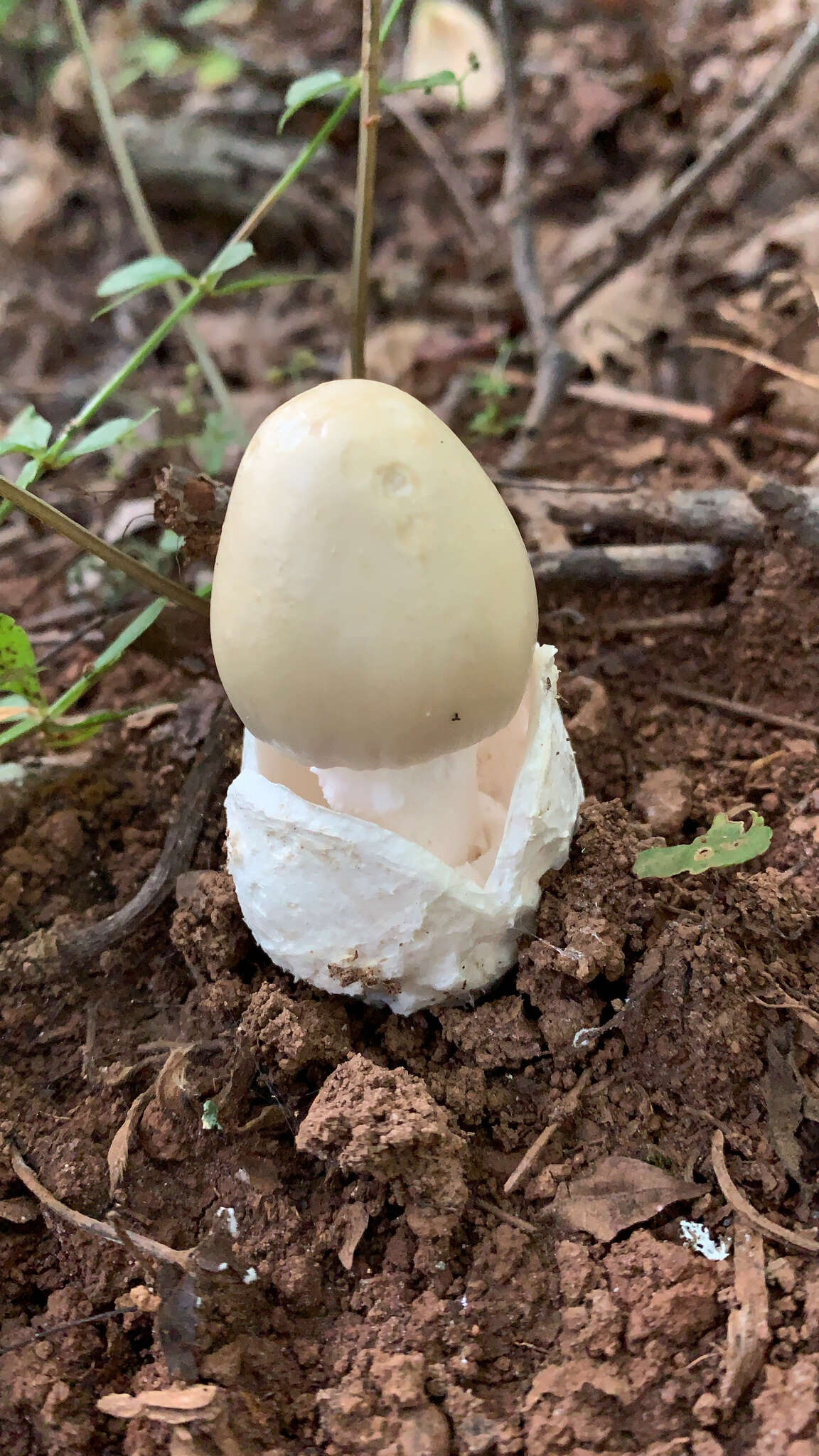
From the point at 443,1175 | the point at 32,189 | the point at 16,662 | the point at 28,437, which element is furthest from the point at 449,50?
the point at 443,1175

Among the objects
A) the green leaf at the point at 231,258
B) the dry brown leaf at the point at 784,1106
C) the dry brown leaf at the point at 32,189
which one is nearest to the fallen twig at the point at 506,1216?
the dry brown leaf at the point at 784,1106

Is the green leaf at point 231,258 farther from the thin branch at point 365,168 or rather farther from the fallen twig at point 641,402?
the fallen twig at point 641,402

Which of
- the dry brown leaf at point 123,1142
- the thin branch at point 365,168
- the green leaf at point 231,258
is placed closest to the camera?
the dry brown leaf at point 123,1142

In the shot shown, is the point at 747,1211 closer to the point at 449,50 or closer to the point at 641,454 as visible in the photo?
the point at 641,454

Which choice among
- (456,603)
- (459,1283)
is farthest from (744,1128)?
(456,603)

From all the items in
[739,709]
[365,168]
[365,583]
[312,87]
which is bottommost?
[739,709]

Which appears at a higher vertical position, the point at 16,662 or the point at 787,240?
the point at 787,240

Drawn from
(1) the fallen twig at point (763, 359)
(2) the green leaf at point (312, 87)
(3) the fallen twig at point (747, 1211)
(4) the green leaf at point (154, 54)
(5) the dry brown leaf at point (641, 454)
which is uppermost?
(2) the green leaf at point (312, 87)
